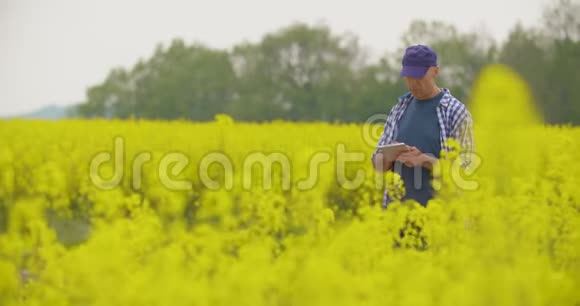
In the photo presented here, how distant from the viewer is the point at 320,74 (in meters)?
44.3

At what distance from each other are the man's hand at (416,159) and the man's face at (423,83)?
33cm

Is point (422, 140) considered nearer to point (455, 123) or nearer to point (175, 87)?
point (455, 123)

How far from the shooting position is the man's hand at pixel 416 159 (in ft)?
14.6

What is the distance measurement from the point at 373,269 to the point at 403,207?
97 centimetres

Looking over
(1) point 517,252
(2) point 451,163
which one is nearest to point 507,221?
(1) point 517,252

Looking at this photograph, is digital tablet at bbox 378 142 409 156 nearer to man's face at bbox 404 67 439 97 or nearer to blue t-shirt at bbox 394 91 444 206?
blue t-shirt at bbox 394 91 444 206

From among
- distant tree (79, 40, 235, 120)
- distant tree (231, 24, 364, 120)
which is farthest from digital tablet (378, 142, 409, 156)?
distant tree (79, 40, 235, 120)

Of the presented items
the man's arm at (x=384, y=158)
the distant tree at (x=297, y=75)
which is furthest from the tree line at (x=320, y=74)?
the man's arm at (x=384, y=158)

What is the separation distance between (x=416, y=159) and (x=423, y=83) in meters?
0.41

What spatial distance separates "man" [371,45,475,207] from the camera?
447cm

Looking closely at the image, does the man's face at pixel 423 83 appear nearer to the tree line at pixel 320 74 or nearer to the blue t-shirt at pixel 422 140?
the blue t-shirt at pixel 422 140

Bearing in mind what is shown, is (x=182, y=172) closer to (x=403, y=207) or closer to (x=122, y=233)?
(x=403, y=207)

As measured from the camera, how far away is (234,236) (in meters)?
3.74

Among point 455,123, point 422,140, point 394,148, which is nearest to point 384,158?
point 394,148
